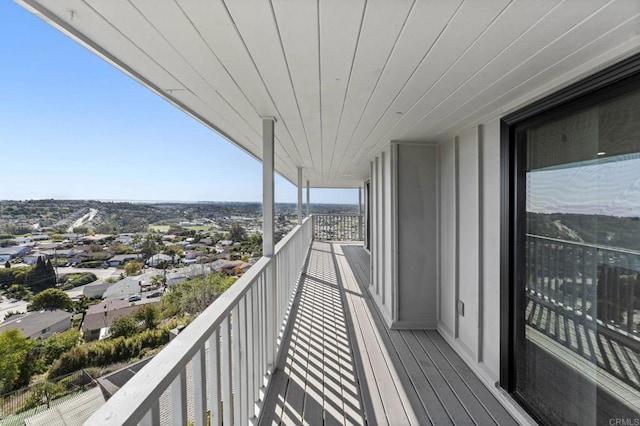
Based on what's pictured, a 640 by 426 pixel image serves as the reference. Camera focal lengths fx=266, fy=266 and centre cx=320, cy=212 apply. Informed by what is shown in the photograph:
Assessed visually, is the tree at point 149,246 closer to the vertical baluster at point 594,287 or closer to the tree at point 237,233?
the tree at point 237,233

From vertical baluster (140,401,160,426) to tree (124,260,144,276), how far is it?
1.21 ft

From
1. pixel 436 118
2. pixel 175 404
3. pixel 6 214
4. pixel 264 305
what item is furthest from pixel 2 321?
pixel 436 118

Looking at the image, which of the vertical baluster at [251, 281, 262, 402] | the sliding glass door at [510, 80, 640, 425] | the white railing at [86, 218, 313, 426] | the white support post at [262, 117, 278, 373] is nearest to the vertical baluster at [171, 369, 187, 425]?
the white railing at [86, 218, 313, 426]

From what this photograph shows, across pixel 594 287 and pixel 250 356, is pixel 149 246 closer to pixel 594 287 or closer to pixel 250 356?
pixel 250 356

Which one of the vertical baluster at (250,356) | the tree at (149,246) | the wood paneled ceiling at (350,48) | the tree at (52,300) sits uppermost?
the wood paneled ceiling at (350,48)

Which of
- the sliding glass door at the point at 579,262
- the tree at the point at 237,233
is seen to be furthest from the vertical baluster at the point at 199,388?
the sliding glass door at the point at 579,262

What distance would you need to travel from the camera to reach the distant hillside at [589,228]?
121 cm

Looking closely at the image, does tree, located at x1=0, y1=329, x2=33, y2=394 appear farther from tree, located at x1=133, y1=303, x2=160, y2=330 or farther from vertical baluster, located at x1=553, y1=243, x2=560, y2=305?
vertical baluster, located at x1=553, y1=243, x2=560, y2=305

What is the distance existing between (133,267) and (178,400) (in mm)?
446

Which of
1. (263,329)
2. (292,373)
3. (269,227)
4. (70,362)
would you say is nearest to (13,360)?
(70,362)

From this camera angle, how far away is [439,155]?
2.99m

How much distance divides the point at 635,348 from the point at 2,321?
2151 mm

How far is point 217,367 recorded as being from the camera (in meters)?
1.19

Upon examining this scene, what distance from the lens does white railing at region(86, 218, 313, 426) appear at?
26.5 inches
